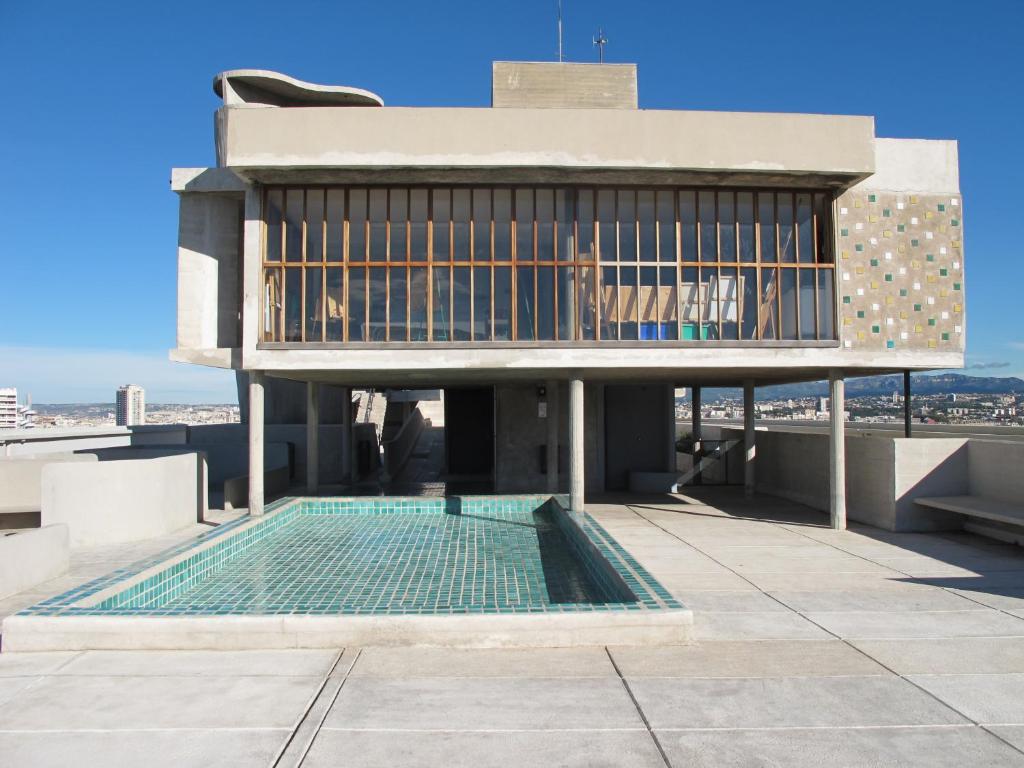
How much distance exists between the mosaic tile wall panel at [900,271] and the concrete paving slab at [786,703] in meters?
9.74

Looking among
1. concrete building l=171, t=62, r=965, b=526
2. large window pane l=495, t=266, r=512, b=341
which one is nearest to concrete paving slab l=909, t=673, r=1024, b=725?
concrete building l=171, t=62, r=965, b=526

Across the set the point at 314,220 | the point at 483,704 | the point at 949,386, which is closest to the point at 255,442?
the point at 314,220

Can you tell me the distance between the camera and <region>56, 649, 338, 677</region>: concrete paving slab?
593cm

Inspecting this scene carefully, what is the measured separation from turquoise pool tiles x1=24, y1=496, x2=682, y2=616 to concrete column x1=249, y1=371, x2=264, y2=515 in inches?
16.2

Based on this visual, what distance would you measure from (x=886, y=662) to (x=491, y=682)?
3516 millimetres

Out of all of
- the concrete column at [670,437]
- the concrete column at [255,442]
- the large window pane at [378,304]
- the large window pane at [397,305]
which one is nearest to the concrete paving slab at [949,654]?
the large window pane at [397,305]

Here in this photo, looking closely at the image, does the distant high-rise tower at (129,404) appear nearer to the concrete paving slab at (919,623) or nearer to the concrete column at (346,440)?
the concrete column at (346,440)

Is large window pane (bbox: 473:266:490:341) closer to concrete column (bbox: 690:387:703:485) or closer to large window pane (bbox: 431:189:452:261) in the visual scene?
large window pane (bbox: 431:189:452:261)

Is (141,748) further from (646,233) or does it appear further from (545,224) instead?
(646,233)

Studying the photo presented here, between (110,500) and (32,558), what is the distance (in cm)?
308

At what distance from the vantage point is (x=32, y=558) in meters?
9.38

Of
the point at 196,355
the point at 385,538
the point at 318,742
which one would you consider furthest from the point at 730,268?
the point at 318,742

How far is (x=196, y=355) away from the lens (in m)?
14.2

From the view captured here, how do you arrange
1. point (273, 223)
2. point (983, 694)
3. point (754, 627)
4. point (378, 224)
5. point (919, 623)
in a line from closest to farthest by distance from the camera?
point (983, 694), point (754, 627), point (919, 623), point (378, 224), point (273, 223)
